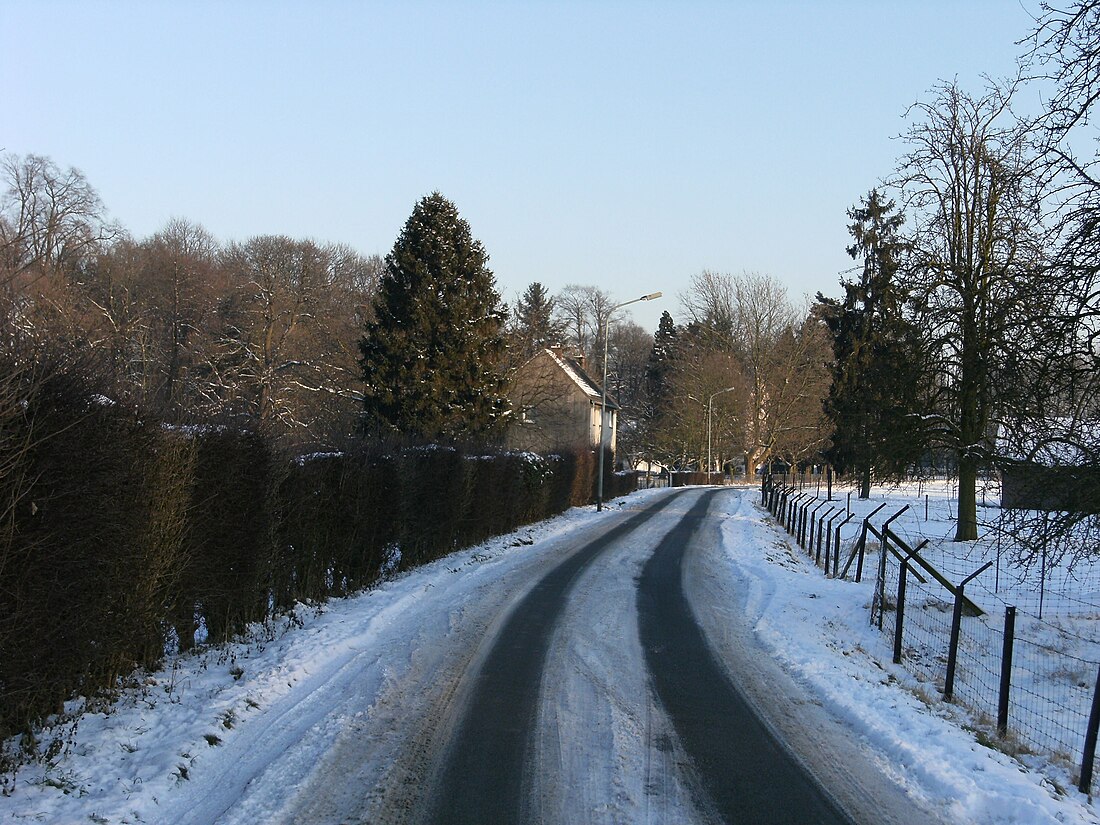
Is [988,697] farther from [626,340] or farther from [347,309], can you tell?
[626,340]

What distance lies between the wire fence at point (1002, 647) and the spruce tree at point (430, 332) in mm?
12888

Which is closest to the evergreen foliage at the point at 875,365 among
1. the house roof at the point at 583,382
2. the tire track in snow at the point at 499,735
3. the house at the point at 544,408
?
the house at the point at 544,408

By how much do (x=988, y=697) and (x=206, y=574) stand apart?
8.66 meters

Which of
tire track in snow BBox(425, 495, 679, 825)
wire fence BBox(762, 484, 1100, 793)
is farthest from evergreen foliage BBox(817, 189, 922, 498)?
tire track in snow BBox(425, 495, 679, 825)

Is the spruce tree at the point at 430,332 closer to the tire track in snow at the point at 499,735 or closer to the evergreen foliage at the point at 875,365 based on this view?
the evergreen foliage at the point at 875,365

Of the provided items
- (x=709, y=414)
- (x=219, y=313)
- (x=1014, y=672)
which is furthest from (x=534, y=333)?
(x=1014, y=672)

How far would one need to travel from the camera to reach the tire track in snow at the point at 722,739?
503 cm

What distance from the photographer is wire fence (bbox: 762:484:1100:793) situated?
7.51 metres

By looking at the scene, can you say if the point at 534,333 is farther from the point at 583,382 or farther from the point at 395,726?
the point at 395,726

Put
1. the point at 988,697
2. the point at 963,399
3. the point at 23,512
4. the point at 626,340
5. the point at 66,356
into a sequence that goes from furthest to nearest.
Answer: the point at 626,340, the point at 963,399, the point at 988,697, the point at 66,356, the point at 23,512

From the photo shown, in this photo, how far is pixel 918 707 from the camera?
746cm

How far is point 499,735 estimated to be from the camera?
6.21 metres

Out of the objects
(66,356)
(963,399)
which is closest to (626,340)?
(963,399)

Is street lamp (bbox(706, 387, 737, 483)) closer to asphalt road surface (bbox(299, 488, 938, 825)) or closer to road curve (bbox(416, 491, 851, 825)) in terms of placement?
asphalt road surface (bbox(299, 488, 938, 825))
